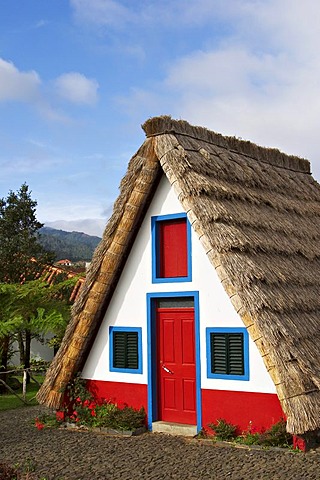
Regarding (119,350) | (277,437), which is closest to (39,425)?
(119,350)

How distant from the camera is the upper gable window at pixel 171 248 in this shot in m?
10.5

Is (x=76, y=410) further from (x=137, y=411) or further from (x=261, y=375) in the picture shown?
(x=261, y=375)

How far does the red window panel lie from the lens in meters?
10.6

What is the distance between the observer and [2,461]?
29.2 feet

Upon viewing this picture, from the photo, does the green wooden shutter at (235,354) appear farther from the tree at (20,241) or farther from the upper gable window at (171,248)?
the tree at (20,241)

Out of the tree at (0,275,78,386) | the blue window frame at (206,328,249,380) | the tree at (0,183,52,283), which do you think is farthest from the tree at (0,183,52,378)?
the blue window frame at (206,328,249,380)

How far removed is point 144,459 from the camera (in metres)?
8.79

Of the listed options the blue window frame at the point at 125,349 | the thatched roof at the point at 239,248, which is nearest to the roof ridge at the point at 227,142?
the thatched roof at the point at 239,248

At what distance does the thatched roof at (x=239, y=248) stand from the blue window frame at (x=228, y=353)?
0.84 m

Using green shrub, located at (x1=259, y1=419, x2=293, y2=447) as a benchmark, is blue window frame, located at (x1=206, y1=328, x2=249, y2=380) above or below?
above

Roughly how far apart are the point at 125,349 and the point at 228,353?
7.19 ft

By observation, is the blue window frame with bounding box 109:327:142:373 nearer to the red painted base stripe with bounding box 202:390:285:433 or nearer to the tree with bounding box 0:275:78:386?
the red painted base stripe with bounding box 202:390:285:433

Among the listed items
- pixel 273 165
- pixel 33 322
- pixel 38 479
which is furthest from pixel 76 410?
pixel 273 165

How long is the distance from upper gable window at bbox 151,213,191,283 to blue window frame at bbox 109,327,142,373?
113cm
